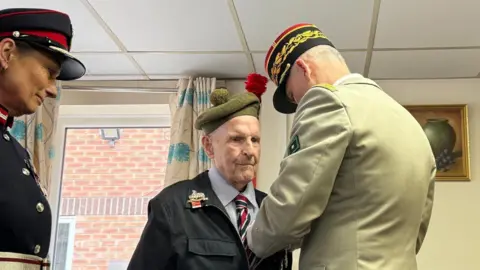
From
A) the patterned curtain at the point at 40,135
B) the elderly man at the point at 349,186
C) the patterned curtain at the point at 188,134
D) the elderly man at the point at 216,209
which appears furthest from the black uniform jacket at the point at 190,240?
the patterned curtain at the point at 40,135

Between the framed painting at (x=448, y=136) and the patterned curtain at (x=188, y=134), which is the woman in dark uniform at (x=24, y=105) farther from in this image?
the framed painting at (x=448, y=136)

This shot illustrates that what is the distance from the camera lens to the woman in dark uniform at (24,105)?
105 cm

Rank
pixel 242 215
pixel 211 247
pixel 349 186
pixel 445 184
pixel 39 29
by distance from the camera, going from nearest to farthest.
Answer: pixel 349 186 < pixel 39 29 < pixel 211 247 < pixel 242 215 < pixel 445 184

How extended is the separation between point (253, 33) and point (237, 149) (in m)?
0.90

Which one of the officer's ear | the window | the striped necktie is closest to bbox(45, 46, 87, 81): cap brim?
the officer's ear

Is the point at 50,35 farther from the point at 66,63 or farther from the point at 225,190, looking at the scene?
the point at 225,190

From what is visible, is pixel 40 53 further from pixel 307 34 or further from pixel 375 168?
pixel 375 168

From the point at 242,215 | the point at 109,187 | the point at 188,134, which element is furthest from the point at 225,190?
the point at 109,187

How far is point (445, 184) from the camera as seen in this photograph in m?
2.74

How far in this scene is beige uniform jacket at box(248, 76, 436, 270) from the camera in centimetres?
103

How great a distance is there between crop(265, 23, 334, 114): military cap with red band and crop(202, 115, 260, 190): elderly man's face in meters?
0.26

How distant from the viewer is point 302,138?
3.51 ft

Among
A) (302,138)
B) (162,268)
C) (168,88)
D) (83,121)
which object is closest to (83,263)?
(83,121)

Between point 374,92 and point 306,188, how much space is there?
0.27m
